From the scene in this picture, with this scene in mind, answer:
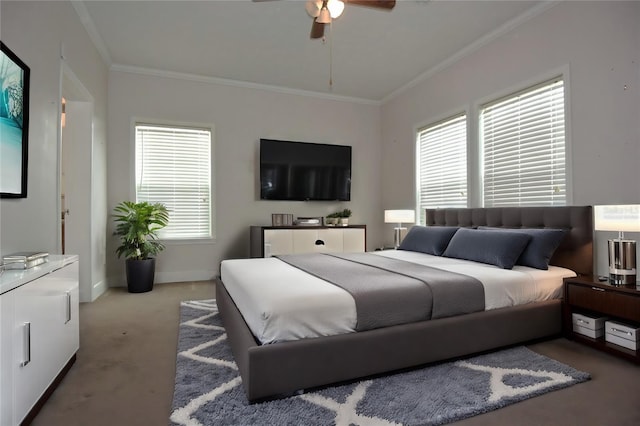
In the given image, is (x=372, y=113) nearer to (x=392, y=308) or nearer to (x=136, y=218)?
(x=136, y=218)

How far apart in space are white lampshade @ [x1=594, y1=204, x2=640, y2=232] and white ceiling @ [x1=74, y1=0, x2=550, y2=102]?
2.05m

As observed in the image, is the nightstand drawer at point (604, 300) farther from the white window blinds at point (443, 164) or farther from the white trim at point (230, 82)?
the white trim at point (230, 82)

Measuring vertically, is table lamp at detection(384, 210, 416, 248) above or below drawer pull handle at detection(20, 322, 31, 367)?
above

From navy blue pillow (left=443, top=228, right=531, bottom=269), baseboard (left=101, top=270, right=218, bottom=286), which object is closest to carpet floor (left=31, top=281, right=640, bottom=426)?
navy blue pillow (left=443, top=228, right=531, bottom=269)

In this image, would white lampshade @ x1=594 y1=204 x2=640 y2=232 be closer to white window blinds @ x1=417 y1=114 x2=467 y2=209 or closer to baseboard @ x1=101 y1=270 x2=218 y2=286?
white window blinds @ x1=417 y1=114 x2=467 y2=209

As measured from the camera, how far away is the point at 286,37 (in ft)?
12.4

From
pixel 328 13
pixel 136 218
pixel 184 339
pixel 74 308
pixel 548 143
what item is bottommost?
pixel 184 339

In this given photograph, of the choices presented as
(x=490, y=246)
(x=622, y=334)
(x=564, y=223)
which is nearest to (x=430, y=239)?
(x=490, y=246)

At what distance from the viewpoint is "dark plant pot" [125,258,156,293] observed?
4109mm

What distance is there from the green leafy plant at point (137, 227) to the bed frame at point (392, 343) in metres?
1.86

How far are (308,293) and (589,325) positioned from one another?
2.06 metres

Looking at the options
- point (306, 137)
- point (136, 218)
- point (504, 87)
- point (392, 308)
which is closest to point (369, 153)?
point (306, 137)

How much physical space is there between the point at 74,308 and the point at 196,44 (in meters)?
3.10

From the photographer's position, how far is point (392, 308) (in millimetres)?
1937
